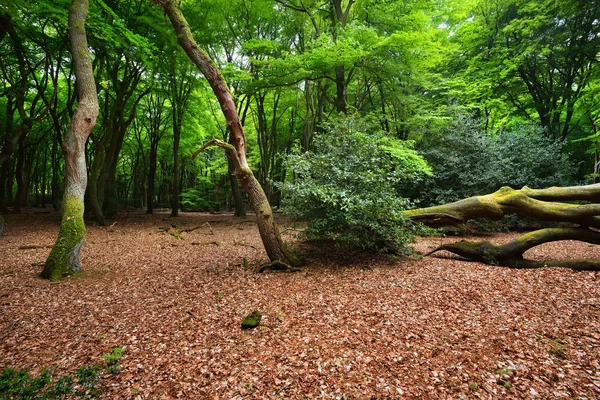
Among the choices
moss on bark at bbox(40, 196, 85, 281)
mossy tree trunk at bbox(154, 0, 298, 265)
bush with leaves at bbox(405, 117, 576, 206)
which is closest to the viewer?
moss on bark at bbox(40, 196, 85, 281)

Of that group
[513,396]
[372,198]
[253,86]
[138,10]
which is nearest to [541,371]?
[513,396]

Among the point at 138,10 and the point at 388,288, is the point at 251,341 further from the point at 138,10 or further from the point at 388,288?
the point at 138,10

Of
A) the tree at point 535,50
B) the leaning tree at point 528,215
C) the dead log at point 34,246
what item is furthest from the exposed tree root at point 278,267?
the tree at point 535,50

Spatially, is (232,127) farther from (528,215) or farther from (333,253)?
(528,215)

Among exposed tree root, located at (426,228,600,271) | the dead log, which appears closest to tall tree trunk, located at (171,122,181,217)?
the dead log

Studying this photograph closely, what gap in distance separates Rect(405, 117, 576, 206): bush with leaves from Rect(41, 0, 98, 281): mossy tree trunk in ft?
35.2

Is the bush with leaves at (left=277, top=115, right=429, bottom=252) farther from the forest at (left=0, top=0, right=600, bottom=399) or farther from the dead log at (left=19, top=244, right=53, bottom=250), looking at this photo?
the dead log at (left=19, top=244, right=53, bottom=250)

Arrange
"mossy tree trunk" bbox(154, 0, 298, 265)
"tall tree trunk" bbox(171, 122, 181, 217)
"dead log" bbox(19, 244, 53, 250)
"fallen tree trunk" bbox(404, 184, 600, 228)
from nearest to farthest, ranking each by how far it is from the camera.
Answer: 1. "mossy tree trunk" bbox(154, 0, 298, 265)
2. "fallen tree trunk" bbox(404, 184, 600, 228)
3. "dead log" bbox(19, 244, 53, 250)
4. "tall tree trunk" bbox(171, 122, 181, 217)

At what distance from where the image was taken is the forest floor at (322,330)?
2.42 m

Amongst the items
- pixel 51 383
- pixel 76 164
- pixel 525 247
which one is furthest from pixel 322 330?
pixel 76 164

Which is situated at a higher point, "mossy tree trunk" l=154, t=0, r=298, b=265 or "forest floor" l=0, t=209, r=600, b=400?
"mossy tree trunk" l=154, t=0, r=298, b=265

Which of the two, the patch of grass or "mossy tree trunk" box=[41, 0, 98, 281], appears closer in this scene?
the patch of grass

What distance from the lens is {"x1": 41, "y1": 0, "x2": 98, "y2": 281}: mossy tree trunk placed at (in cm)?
502

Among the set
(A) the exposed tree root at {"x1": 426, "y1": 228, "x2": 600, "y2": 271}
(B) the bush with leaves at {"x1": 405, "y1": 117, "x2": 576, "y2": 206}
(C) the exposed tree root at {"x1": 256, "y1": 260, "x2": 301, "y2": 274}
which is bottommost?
(C) the exposed tree root at {"x1": 256, "y1": 260, "x2": 301, "y2": 274}
